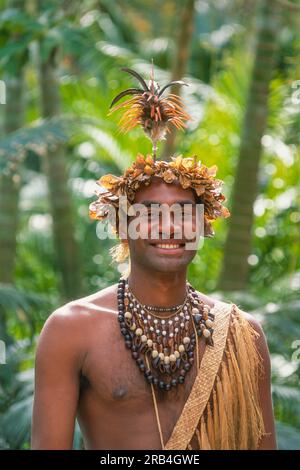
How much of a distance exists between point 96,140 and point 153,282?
21.8 feet

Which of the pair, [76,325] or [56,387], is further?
[76,325]

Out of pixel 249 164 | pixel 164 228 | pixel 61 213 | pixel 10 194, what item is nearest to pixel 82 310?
pixel 164 228

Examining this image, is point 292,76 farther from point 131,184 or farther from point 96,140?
point 131,184

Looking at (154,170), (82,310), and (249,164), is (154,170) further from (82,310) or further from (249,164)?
(249,164)

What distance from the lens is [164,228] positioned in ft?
11.9

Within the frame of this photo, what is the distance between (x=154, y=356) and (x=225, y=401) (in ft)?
1.00

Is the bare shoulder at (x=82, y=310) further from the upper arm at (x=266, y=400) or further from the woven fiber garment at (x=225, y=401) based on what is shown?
the upper arm at (x=266, y=400)

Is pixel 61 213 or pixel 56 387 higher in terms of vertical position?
pixel 61 213

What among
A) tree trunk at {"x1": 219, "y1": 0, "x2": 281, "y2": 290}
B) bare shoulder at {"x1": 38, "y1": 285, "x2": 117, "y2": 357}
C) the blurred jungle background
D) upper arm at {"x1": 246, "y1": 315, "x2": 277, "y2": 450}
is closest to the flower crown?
bare shoulder at {"x1": 38, "y1": 285, "x2": 117, "y2": 357}

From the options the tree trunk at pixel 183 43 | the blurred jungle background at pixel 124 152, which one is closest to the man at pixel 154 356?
the blurred jungle background at pixel 124 152

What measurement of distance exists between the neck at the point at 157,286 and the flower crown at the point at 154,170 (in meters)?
0.23

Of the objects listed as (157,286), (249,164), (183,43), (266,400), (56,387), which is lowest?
(266,400)

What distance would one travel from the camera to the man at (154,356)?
360cm
